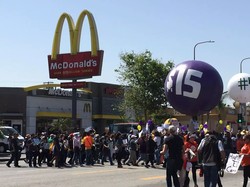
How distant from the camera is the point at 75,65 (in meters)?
35.4

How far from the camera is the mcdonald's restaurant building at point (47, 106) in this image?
1984 inches

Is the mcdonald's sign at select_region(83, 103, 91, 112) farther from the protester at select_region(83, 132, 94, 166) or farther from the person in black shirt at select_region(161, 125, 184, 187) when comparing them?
the person in black shirt at select_region(161, 125, 184, 187)

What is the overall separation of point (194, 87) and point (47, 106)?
3783 cm

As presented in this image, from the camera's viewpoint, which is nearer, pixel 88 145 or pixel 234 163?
pixel 234 163

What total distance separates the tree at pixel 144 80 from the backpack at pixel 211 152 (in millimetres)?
32926

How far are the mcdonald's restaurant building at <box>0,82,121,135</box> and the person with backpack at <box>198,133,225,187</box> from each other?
126ft

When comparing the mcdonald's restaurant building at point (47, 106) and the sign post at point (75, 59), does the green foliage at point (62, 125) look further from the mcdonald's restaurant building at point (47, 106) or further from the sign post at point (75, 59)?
the sign post at point (75, 59)

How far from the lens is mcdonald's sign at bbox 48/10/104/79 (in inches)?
1351

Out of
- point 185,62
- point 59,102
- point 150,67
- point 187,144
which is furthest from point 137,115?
point 187,144

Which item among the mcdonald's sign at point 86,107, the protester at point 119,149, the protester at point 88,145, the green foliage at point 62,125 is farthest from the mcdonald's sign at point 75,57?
the mcdonald's sign at point 86,107

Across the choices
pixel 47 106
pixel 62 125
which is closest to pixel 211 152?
pixel 62 125

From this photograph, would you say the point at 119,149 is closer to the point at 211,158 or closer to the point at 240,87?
the point at 240,87

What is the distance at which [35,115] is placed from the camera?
169ft

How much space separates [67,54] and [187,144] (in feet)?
79.1
